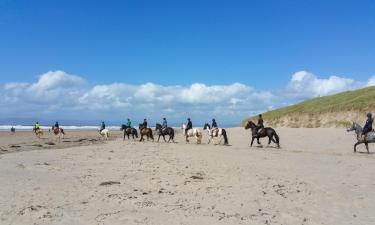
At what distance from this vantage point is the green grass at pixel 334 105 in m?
54.9

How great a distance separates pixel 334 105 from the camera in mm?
59562

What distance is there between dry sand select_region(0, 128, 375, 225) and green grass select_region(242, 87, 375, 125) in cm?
3713

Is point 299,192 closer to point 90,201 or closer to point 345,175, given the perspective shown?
point 345,175

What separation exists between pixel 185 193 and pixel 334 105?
166 feet

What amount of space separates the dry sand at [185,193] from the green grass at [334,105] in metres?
37.1

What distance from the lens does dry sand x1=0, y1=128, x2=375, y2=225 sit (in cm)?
1020

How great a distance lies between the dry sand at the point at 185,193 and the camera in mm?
10203

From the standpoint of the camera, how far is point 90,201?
11.6m

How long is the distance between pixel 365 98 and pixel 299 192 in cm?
4724

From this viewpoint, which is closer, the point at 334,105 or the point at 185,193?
the point at 185,193

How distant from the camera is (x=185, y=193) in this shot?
504 inches

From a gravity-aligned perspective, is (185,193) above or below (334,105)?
below

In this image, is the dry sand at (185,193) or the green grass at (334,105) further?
the green grass at (334,105)

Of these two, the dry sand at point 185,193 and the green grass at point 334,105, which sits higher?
the green grass at point 334,105
